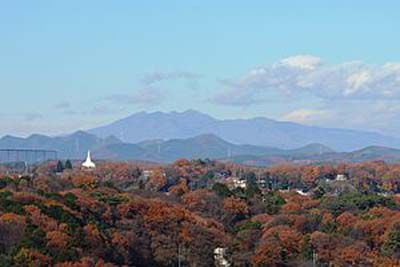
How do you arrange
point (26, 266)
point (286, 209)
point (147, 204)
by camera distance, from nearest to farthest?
point (26, 266) < point (147, 204) < point (286, 209)

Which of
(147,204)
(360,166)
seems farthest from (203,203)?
(360,166)

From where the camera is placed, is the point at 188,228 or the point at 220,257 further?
the point at 188,228

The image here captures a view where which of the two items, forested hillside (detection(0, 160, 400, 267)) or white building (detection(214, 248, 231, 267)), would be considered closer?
forested hillside (detection(0, 160, 400, 267))

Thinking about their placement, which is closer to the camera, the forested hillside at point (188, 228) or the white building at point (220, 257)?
the forested hillside at point (188, 228)

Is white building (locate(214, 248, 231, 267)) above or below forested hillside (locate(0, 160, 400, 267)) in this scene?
below

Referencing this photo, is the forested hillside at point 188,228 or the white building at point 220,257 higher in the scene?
the forested hillside at point 188,228

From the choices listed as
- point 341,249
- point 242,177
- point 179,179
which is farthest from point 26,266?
point 242,177

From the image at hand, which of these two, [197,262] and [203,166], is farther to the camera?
[203,166]

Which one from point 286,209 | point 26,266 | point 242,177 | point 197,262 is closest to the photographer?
point 26,266

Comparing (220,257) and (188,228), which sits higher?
(188,228)

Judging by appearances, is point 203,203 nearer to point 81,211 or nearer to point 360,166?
point 81,211
